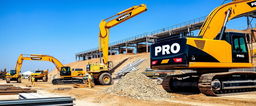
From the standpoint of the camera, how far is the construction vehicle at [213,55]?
1159 centimetres

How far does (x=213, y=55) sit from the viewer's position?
39.2ft

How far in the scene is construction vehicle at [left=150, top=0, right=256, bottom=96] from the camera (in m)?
11.6

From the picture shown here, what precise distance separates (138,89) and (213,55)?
391cm

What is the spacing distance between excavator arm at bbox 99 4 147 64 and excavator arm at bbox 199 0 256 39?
55.6ft

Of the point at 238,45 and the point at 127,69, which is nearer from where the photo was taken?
the point at 238,45

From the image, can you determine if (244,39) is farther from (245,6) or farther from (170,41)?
(170,41)

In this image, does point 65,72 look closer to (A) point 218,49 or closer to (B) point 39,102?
(A) point 218,49

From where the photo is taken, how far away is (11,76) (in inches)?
1407

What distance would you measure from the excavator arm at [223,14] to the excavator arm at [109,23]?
16960 millimetres

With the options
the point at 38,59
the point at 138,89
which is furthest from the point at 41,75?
the point at 138,89

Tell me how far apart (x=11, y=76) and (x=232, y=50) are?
3200 centimetres

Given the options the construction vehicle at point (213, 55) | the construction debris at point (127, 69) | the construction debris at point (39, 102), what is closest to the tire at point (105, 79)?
the construction debris at point (127, 69)

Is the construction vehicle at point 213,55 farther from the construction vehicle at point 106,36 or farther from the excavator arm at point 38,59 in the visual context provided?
the excavator arm at point 38,59

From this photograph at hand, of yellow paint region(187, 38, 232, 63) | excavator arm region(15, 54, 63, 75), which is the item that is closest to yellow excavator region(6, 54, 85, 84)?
excavator arm region(15, 54, 63, 75)
